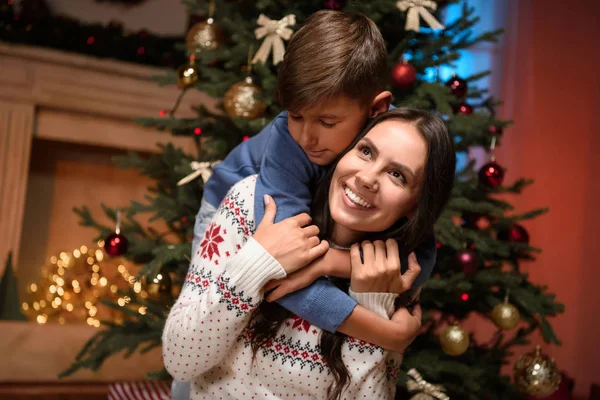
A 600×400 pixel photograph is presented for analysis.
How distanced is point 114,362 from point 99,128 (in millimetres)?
1388

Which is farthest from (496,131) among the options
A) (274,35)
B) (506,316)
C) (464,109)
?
(274,35)

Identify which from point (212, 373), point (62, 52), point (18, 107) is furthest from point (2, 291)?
point (212, 373)

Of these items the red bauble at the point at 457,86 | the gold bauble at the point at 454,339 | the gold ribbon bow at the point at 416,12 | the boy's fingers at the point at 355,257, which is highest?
the gold ribbon bow at the point at 416,12

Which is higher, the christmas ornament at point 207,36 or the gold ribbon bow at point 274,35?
the gold ribbon bow at point 274,35

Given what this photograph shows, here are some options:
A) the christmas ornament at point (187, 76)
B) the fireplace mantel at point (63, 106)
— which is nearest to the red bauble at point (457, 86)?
the christmas ornament at point (187, 76)

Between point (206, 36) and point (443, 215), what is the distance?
3.71 feet

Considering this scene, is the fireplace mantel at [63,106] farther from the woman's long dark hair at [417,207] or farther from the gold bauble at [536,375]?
the woman's long dark hair at [417,207]

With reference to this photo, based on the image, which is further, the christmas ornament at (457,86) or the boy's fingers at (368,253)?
the christmas ornament at (457,86)

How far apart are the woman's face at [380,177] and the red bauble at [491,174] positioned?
105 cm

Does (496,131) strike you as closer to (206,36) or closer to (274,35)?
(274,35)

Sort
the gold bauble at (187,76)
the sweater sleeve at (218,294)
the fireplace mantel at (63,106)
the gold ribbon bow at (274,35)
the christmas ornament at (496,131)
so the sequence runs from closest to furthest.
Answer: the sweater sleeve at (218,294), the gold ribbon bow at (274,35), the christmas ornament at (496,131), the gold bauble at (187,76), the fireplace mantel at (63,106)

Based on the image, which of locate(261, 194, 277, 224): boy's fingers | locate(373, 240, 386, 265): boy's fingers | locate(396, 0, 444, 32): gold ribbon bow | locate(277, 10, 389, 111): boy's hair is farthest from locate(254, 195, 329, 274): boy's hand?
locate(396, 0, 444, 32): gold ribbon bow

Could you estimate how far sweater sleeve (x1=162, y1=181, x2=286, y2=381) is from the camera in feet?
3.88

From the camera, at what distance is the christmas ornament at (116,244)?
Result: 2.29m
